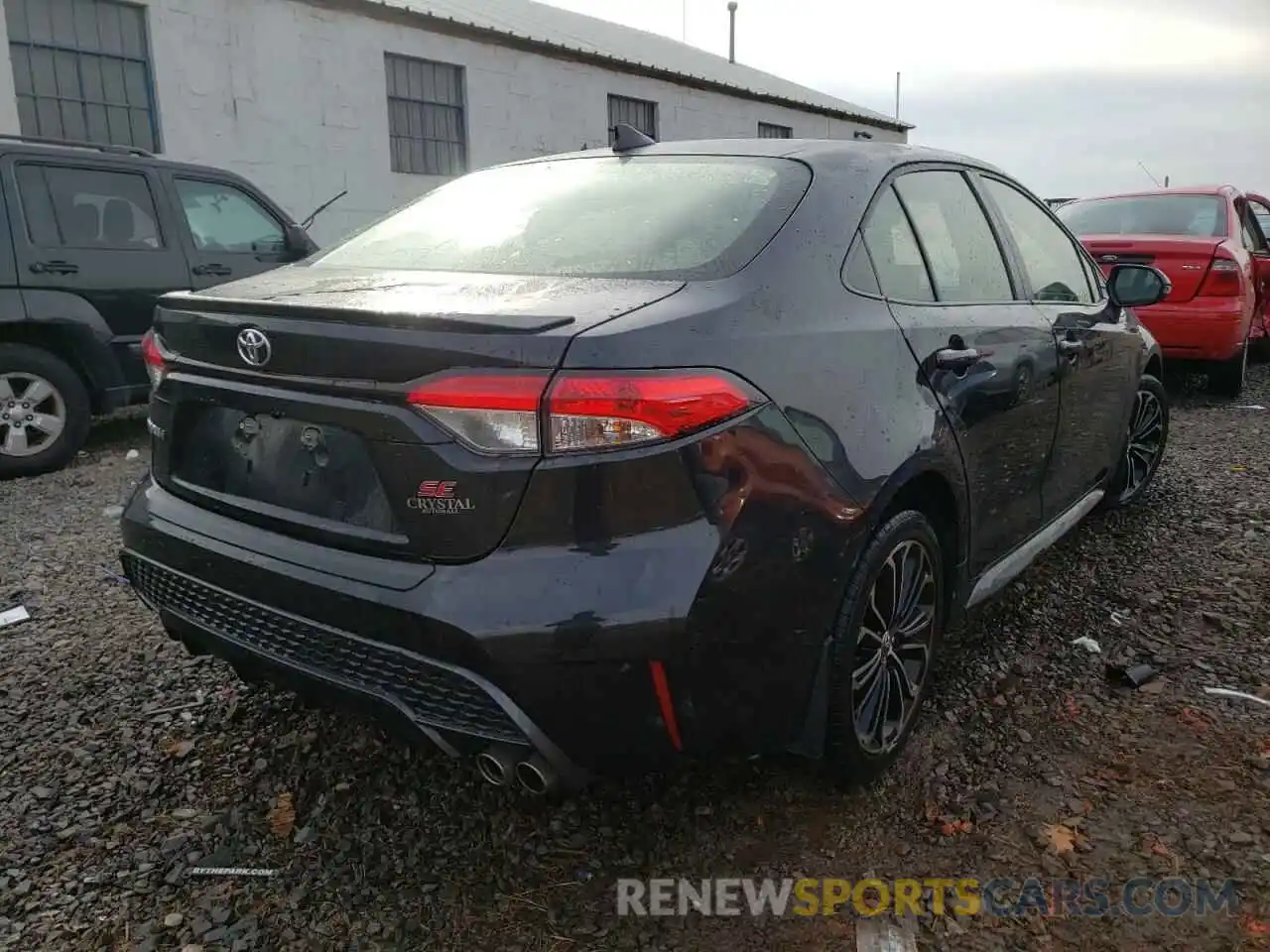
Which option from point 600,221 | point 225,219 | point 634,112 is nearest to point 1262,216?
point 225,219

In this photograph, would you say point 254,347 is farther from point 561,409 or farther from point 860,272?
point 860,272

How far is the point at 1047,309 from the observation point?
10.9 feet

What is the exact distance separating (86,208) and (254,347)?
475 cm

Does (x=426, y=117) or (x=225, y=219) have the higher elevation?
(x=426, y=117)

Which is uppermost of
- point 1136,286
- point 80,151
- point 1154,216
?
point 80,151

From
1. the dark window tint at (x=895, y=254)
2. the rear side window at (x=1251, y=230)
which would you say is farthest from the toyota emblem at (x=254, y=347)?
the rear side window at (x=1251, y=230)

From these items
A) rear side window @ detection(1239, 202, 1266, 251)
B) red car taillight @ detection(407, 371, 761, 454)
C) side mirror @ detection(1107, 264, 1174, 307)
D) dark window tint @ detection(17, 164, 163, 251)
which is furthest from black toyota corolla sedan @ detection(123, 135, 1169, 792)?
rear side window @ detection(1239, 202, 1266, 251)

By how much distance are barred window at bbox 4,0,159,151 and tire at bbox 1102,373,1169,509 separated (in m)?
10.4

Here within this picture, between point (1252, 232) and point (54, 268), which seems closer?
point (54, 268)

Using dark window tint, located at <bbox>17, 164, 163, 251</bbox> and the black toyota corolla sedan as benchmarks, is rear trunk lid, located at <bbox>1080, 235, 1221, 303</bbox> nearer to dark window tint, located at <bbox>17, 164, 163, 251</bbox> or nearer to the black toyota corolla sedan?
the black toyota corolla sedan

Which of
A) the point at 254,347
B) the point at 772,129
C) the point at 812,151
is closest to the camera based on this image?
the point at 254,347

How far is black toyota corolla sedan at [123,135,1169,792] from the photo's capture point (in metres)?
1.80

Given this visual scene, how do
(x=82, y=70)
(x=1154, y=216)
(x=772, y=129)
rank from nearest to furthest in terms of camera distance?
1. (x=1154, y=216)
2. (x=82, y=70)
3. (x=772, y=129)

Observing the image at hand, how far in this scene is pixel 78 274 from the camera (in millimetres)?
5777
